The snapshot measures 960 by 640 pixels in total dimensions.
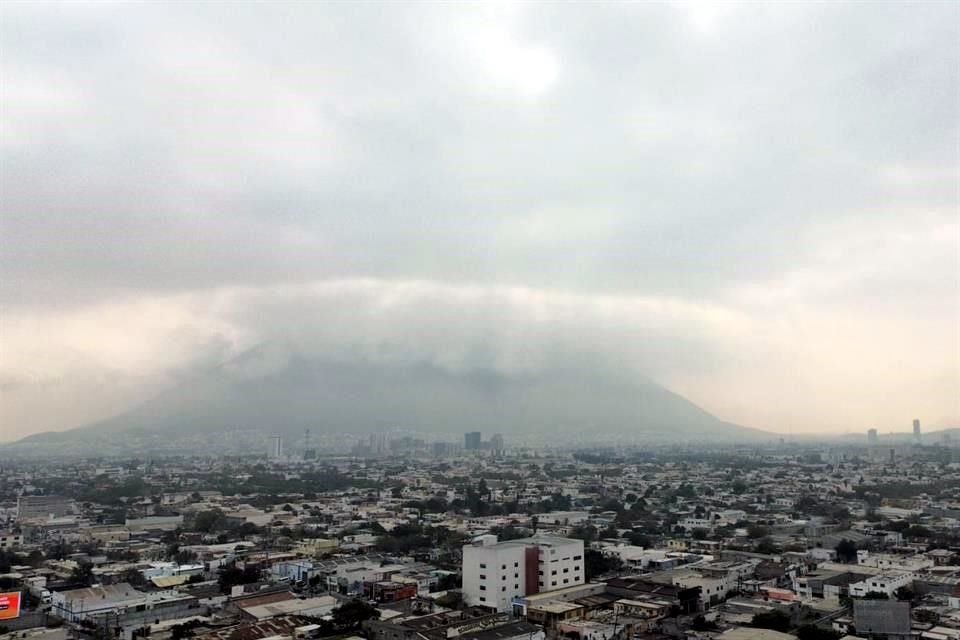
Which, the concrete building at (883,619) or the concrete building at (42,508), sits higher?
the concrete building at (883,619)

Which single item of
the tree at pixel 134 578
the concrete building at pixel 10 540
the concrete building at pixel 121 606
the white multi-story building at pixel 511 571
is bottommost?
the concrete building at pixel 10 540

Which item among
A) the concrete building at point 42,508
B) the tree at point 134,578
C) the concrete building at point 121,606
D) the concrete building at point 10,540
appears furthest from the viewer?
the concrete building at point 42,508

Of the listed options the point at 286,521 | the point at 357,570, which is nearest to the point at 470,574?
the point at 357,570

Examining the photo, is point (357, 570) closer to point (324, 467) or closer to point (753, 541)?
point (753, 541)

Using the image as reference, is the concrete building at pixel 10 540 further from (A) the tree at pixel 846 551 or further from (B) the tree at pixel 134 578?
(A) the tree at pixel 846 551

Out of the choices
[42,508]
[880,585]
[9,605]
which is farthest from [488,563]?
[42,508]

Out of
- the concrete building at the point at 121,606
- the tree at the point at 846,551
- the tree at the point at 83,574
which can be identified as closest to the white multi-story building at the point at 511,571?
the concrete building at the point at 121,606
